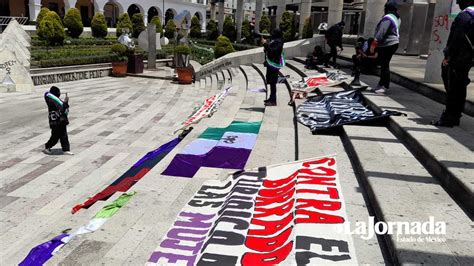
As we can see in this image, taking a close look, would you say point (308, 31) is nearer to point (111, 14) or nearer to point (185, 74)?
point (185, 74)

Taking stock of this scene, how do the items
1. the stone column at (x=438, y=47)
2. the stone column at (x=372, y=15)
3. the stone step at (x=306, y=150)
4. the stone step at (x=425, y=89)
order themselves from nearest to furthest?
1. the stone step at (x=306, y=150)
2. the stone step at (x=425, y=89)
3. the stone column at (x=438, y=47)
4. the stone column at (x=372, y=15)

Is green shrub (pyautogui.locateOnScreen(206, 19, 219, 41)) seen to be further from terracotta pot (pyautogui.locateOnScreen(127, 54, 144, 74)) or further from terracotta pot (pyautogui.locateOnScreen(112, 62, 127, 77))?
terracotta pot (pyautogui.locateOnScreen(112, 62, 127, 77))

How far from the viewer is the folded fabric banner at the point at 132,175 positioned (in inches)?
211

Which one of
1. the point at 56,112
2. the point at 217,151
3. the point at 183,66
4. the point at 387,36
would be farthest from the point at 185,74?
the point at 217,151

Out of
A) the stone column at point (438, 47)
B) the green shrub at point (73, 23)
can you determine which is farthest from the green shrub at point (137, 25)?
the stone column at point (438, 47)

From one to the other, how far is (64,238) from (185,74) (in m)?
15.2

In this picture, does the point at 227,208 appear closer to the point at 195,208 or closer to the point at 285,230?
the point at 195,208

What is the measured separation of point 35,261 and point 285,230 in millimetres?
2344

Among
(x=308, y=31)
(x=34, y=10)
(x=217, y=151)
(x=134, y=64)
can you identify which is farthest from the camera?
(x=34, y=10)

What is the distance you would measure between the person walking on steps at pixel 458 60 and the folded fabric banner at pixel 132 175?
4522 millimetres

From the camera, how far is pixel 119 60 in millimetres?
20781

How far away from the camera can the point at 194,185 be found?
5.32m

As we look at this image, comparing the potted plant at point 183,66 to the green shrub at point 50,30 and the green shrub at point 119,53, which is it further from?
the green shrub at point 50,30

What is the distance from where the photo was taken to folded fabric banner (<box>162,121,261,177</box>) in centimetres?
602
